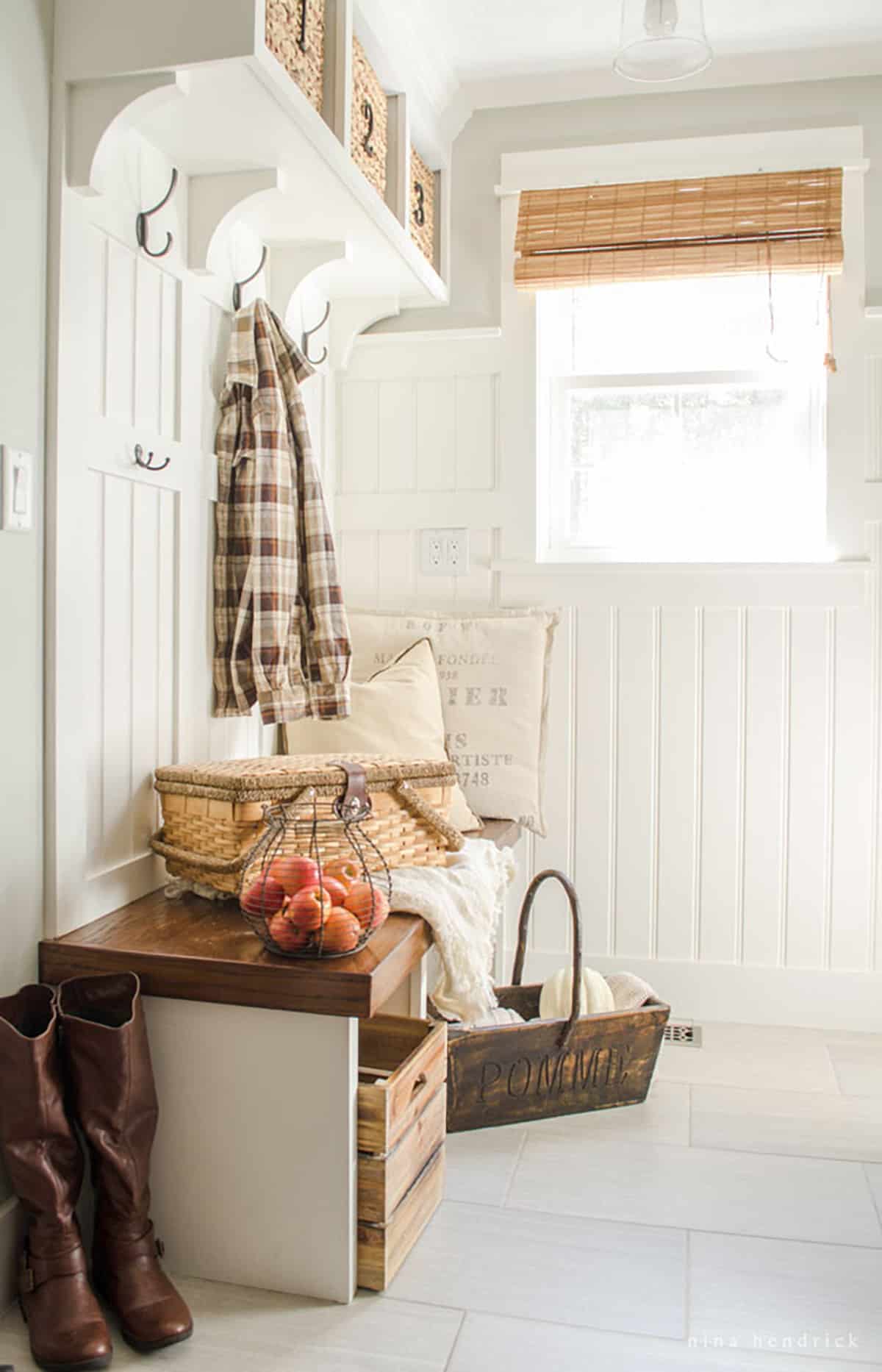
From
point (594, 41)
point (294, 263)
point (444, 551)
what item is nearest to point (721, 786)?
point (444, 551)

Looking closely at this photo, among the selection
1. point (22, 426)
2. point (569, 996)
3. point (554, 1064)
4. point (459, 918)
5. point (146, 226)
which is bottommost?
point (554, 1064)

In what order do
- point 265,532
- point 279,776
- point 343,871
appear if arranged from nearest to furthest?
point 343,871 < point 279,776 < point 265,532

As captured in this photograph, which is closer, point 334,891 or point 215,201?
point 334,891

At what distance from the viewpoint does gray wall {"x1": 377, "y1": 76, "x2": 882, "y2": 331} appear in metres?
2.69

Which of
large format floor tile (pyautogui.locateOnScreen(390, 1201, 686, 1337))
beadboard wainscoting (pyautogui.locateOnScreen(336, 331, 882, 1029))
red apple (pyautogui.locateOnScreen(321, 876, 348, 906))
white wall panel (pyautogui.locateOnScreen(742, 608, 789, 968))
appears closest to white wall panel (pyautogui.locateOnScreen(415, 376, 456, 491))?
beadboard wainscoting (pyautogui.locateOnScreen(336, 331, 882, 1029))

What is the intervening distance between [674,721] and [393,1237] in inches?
60.2

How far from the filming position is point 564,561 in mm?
2934

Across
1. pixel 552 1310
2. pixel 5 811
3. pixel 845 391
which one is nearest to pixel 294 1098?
pixel 552 1310

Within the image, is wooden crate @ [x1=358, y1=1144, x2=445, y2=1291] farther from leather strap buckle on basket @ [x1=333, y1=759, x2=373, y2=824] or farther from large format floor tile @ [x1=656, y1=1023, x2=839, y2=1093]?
large format floor tile @ [x1=656, y1=1023, x2=839, y2=1093]

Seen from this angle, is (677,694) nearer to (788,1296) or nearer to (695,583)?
(695,583)

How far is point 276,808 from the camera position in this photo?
5.72 ft

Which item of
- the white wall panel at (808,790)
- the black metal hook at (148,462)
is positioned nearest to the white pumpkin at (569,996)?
the white wall panel at (808,790)

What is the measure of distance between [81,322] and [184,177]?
1.54ft

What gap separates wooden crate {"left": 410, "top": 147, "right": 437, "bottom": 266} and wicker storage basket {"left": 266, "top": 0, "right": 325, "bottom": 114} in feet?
2.07
